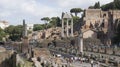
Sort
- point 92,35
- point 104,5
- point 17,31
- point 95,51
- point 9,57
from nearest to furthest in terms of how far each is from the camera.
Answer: point 9,57 → point 95,51 → point 92,35 → point 104,5 → point 17,31

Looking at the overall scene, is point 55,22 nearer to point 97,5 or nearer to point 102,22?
point 97,5

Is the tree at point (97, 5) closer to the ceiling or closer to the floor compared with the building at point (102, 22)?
closer to the ceiling

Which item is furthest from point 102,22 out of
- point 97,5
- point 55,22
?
point 55,22

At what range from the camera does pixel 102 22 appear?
6156 centimetres

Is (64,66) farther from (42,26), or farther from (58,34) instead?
(42,26)

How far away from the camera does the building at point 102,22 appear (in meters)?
56.6

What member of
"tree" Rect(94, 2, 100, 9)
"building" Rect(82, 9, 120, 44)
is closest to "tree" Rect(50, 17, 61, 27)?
"tree" Rect(94, 2, 100, 9)

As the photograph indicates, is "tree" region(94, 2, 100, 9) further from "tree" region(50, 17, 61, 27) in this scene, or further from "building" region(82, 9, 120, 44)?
"building" region(82, 9, 120, 44)

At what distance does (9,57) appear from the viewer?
27.2 m

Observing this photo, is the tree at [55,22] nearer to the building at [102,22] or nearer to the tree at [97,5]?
the tree at [97,5]

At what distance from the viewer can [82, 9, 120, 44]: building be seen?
56603 mm

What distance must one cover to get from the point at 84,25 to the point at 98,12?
375cm

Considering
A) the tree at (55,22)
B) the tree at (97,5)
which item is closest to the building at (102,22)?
the tree at (97,5)

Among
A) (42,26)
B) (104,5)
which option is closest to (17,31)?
(42,26)
